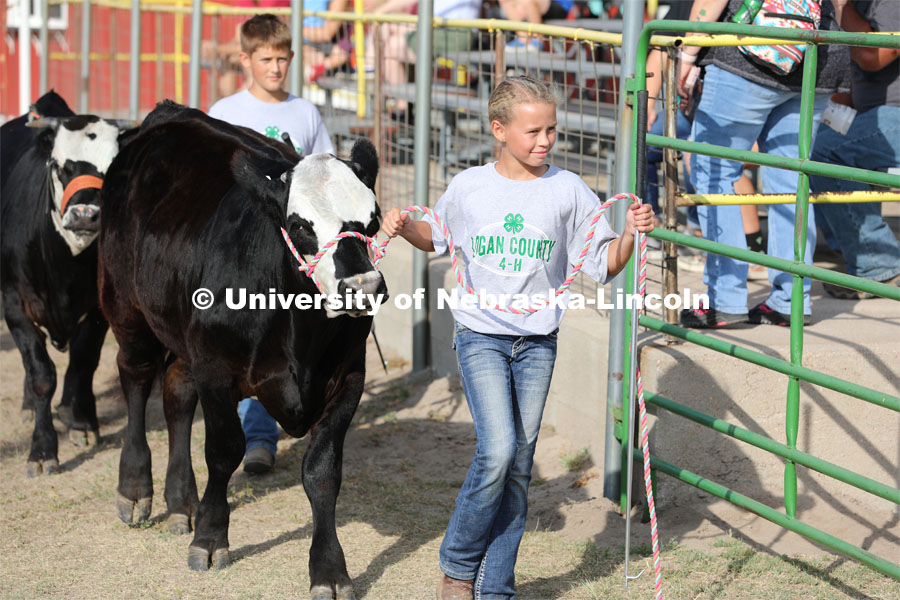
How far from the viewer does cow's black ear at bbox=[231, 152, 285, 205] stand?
3.88 metres

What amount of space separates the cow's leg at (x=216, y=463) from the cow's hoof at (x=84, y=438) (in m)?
1.95

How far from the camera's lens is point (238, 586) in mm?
4105

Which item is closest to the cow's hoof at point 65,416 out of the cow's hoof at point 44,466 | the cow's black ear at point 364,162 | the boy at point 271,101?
the cow's hoof at point 44,466

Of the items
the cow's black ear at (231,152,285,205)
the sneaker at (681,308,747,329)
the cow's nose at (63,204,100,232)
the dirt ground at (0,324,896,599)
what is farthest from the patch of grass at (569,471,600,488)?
the cow's nose at (63,204,100,232)

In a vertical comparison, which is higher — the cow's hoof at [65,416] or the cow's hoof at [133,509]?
the cow's hoof at [65,416]

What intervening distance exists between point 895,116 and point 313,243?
3352 mm

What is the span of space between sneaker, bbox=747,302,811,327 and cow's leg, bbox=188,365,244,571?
243cm

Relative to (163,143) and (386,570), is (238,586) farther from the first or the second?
(163,143)

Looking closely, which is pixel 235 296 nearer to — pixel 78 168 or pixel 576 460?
pixel 78 168

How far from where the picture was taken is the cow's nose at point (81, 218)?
17.4ft

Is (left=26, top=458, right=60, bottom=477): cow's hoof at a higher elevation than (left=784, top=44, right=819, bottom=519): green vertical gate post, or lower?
lower

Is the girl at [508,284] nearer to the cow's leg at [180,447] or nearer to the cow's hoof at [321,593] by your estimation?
the cow's hoof at [321,593]

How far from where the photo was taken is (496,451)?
3.58 meters

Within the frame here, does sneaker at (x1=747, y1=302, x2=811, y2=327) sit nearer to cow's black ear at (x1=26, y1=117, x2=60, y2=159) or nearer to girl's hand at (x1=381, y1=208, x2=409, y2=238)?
girl's hand at (x1=381, y1=208, x2=409, y2=238)
